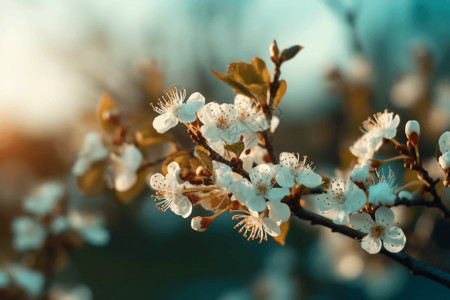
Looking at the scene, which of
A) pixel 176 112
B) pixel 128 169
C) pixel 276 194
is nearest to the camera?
pixel 276 194

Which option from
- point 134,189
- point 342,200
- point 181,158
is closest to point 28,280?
point 134,189

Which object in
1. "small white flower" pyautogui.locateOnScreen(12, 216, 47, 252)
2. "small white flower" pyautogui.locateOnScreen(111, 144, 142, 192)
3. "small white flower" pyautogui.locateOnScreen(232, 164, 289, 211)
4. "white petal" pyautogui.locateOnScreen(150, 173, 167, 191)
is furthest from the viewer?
"small white flower" pyautogui.locateOnScreen(12, 216, 47, 252)

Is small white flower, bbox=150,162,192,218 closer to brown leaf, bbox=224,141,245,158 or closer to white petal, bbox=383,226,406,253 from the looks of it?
brown leaf, bbox=224,141,245,158

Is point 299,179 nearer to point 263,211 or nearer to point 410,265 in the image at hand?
point 263,211

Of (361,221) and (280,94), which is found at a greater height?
(280,94)

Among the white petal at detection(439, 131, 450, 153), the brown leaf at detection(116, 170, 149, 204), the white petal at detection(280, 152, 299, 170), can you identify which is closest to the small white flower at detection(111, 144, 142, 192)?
the brown leaf at detection(116, 170, 149, 204)

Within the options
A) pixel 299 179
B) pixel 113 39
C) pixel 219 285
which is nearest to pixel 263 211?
pixel 299 179

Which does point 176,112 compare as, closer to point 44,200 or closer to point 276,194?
point 276,194
